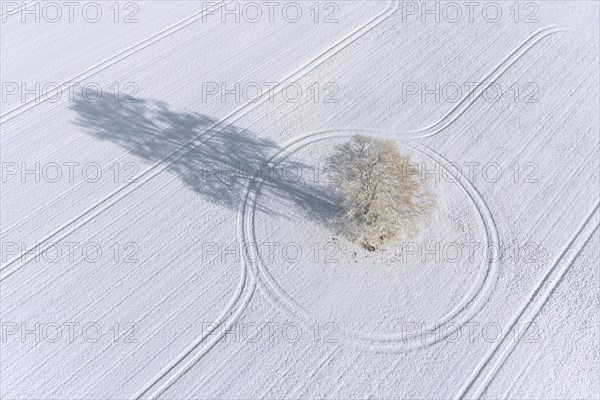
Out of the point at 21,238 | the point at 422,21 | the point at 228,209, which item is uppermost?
the point at 422,21

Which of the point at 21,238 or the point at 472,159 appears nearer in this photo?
the point at 21,238

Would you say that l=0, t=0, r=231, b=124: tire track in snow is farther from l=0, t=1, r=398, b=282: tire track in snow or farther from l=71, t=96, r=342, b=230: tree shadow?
l=0, t=1, r=398, b=282: tire track in snow

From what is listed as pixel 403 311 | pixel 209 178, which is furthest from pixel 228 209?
pixel 403 311

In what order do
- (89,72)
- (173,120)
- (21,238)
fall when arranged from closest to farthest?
(21,238) → (173,120) → (89,72)

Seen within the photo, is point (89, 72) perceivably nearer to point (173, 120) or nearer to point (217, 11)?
point (173, 120)

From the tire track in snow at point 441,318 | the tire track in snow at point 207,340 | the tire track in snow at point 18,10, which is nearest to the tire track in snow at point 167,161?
the tire track in snow at point 441,318

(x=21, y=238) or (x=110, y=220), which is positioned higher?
(x=110, y=220)

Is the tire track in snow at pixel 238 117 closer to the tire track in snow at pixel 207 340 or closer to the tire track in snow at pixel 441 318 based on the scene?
the tire track in snow at pixel 441 318
